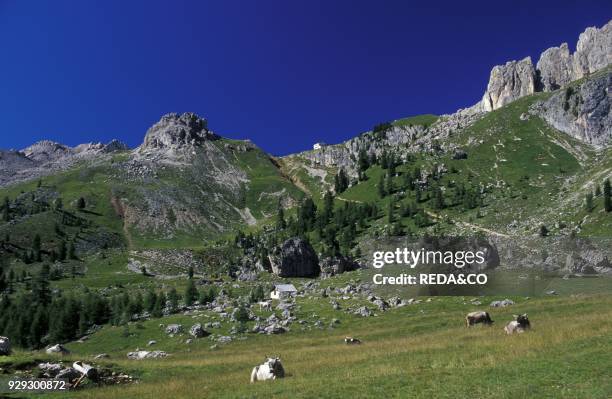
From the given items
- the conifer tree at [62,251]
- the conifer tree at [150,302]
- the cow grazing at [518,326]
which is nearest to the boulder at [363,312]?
the cow grazing at [518,326]

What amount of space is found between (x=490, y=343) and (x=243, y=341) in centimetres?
4494

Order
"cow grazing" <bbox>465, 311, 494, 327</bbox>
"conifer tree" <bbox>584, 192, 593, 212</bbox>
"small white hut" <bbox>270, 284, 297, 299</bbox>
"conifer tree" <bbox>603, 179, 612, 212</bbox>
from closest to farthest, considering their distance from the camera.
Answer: "cow grazing" <bbox>465, 311, 494, 327</bbox>, "small white hut" <bbox>270, 284, 297, 299</bbox>, "conifer tree" <bbox>603, 179, 612, 212</bbox>, "conifer tree" <bbox>584, 192, 593, 212</bbox>

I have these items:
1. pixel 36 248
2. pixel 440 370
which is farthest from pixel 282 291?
pixel 36 248

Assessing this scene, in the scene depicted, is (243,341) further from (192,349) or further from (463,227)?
(463,227)

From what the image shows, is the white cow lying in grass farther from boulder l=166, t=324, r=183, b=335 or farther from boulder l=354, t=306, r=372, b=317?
boulder l=166, t=324, r=183, b=335

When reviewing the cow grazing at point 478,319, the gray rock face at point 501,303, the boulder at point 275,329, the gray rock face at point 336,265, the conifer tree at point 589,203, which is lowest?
the boulder at point 275,329

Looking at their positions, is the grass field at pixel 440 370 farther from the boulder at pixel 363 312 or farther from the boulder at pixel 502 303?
the boulder at pixel 363 312

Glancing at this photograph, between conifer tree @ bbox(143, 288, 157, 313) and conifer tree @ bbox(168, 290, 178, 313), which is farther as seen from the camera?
conifer tree @ bbox(143, 288, 157, 313)

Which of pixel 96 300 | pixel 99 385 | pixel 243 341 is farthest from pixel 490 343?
pixel 96 300

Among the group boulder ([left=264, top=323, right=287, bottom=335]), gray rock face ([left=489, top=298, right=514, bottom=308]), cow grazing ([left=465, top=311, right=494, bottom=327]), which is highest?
cow grazing ([left=465, top=311, right=494, bottom=327])

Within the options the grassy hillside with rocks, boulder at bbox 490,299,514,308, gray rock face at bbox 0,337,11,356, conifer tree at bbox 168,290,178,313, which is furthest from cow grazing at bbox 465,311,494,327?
conifer tree at bbox 168,290,178,313

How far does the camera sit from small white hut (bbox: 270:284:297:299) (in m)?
111

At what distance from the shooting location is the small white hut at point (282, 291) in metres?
111

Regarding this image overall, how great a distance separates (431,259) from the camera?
82.6 metres
